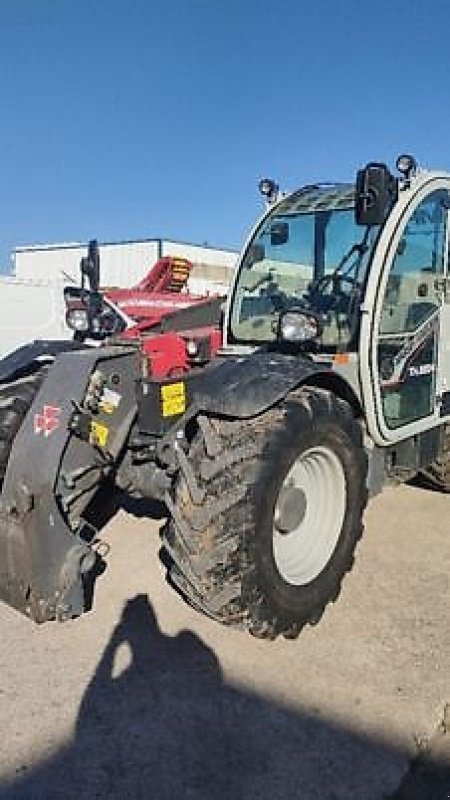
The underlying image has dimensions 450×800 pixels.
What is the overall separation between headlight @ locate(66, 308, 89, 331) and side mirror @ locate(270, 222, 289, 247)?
1309 mm

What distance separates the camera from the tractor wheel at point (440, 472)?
5254mm

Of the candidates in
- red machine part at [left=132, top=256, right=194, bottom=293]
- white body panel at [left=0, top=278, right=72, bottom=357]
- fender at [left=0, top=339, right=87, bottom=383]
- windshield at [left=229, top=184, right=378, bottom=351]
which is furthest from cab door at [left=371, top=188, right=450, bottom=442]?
white body panel at [left=0, top=278, right=72, bottom=357]

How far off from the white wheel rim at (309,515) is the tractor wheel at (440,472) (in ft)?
5.41

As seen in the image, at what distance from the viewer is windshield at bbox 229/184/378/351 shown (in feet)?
13.8

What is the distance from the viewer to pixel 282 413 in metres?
3.38

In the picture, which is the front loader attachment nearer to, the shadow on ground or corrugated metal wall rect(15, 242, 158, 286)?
the shadow on ground

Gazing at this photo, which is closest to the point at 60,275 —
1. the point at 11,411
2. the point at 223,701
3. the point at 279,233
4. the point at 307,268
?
the point at 279,233

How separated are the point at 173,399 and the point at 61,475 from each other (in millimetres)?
810

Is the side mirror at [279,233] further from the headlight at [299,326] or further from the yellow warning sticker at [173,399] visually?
the yellow warning sticker at [173,399]

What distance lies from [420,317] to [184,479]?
6.75 feet

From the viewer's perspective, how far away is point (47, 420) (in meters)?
3.35

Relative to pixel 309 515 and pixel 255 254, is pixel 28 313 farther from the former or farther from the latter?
pixel 309 515

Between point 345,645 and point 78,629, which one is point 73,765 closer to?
point 78,629

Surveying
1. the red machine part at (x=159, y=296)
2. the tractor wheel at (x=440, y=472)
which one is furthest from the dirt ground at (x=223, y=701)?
the red machine part at (x=159, y=296)
